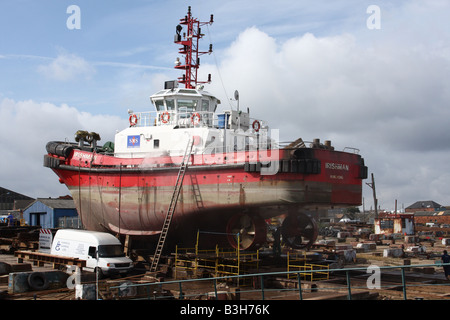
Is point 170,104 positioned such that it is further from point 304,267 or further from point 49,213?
point 49,213

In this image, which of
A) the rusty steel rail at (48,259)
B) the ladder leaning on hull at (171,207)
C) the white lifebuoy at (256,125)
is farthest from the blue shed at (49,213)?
the white lifebuoy at (256,125)

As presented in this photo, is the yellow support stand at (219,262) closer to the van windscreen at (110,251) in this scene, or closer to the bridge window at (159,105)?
the van windscreen at (110,251)

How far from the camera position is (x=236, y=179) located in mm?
17281

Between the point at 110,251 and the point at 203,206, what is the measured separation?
12.6ft

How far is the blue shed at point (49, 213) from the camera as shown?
38.1m

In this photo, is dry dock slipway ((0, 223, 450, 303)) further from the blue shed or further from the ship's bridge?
the blue shed

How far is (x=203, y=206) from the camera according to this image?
18.1m

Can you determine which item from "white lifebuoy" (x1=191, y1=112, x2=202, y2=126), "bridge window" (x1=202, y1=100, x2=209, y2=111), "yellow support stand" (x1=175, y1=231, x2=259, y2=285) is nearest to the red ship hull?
"yellow support stand" (x1=175, y1=231, x2=259, y2=285)

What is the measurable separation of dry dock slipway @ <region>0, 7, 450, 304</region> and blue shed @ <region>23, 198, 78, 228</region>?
14126 mm

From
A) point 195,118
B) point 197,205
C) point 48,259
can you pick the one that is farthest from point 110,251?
point 195,118

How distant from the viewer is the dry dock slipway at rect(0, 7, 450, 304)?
1482cm
